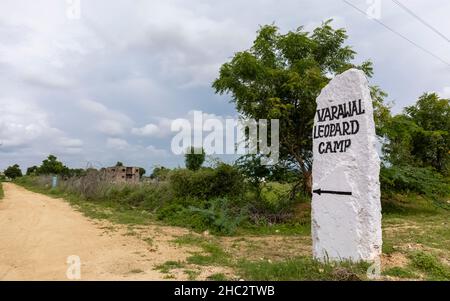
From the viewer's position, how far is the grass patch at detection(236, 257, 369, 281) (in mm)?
5386

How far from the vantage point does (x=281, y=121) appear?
453 inches

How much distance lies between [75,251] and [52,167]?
5074 cm

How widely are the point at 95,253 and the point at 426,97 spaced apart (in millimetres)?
17912

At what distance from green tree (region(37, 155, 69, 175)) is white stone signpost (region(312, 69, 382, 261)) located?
167ft

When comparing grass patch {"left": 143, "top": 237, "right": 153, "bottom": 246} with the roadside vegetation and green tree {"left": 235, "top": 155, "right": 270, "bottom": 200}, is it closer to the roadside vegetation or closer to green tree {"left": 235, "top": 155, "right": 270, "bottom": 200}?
the roadside vegetation

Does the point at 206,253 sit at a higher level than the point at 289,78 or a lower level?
lower

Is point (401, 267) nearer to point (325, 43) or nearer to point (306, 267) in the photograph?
point (306, 267)

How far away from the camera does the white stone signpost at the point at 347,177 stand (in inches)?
234

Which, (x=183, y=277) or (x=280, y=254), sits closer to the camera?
(x=183, y=277)

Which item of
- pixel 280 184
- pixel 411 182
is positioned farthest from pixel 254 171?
pixel 411 182

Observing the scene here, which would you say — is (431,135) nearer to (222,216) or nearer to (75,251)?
(222,216)

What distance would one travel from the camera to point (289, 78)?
11266 millimetres

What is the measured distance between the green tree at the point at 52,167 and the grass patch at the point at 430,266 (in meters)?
51.6
